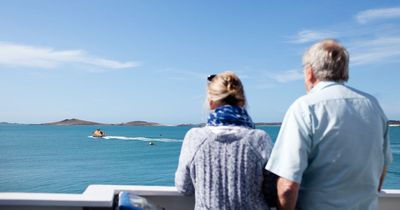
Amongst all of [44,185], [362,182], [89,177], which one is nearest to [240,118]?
[362,182]

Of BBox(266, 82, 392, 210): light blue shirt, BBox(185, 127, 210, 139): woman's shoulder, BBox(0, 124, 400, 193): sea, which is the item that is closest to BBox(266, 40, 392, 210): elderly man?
BBox(266, 82, 392, 210): light blue shirt

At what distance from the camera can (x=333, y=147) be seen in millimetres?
1661

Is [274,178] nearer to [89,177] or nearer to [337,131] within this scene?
[337,131]

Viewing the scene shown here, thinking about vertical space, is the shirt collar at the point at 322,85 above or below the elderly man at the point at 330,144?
above

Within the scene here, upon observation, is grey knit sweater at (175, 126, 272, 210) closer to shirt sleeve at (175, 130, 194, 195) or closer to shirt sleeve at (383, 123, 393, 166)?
shirt sleeve at (175, 130, 194, 195)

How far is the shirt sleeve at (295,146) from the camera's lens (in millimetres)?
1632

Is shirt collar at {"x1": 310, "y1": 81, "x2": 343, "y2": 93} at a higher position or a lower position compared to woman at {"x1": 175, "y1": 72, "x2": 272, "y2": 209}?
higher

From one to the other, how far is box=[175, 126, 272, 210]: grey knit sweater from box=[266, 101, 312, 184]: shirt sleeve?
0.13 metres

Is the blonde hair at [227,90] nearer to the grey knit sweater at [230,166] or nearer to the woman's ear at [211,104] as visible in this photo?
the woman's ear at [211,104]

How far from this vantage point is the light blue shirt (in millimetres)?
1645

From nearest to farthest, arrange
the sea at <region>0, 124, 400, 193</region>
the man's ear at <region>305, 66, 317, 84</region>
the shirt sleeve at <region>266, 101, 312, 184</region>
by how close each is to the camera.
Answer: the shirt sleeve at <region>266, 101, 312, 184</region>, the man's ear at <region>305, 66, 317, 84</region>, the sea at <region>0, 124, 400, 193</region>

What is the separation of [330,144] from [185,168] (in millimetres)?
Answer: 643

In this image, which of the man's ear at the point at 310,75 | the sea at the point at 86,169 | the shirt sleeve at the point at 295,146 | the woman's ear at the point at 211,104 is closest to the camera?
the shirt sleeve at the point at 295,146

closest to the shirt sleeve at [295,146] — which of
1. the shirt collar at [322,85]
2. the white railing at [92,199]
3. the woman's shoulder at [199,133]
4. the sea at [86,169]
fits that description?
the shirt collar at [322,85]
